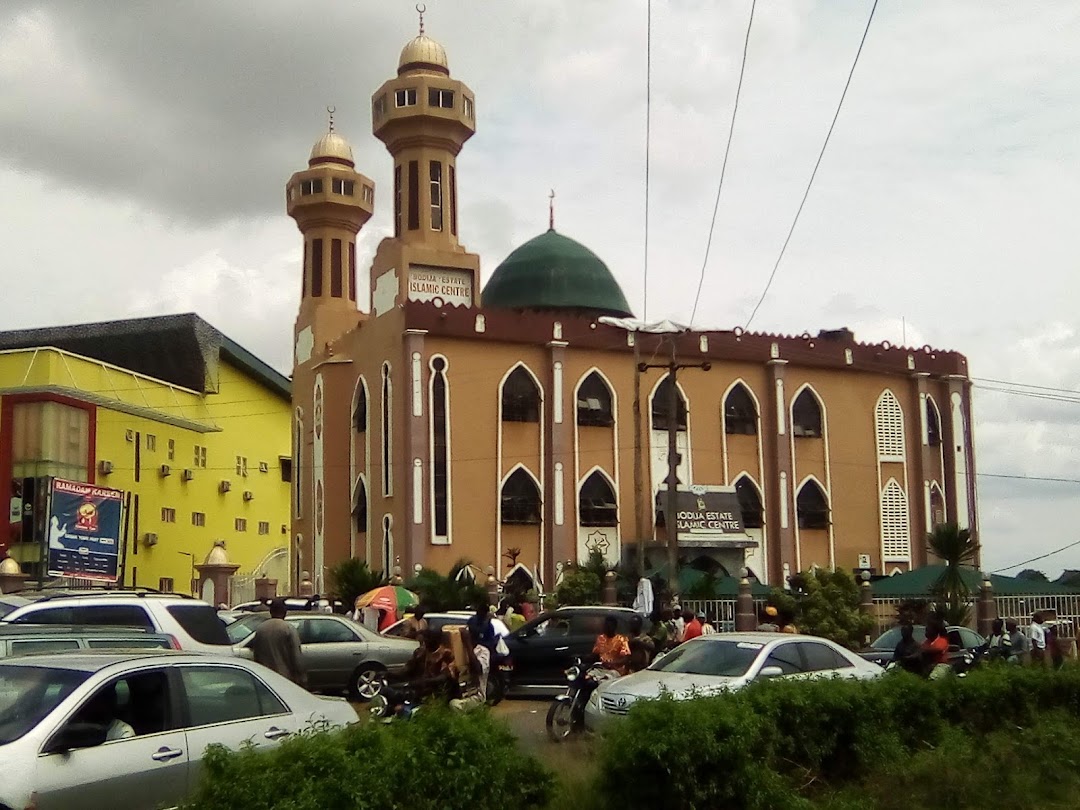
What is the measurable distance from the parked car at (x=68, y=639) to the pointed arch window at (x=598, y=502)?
25418 millimetres

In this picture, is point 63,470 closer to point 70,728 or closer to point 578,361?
point 578,361

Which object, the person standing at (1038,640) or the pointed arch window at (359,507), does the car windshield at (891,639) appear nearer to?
the person standing at (1038,640)

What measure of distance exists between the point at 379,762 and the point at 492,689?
9.98 m

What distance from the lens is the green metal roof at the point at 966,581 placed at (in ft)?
86.6

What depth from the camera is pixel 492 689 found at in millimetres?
16062

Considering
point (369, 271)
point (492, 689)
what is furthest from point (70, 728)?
point (369, 271)

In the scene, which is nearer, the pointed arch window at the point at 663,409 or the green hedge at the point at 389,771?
the green hedge at the point at 389,771

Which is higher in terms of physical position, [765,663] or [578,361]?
[578,361]

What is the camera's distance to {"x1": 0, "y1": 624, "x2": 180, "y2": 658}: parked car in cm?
1015

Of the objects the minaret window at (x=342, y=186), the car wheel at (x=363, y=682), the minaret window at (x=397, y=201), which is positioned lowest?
the car wheel at (x=363, y=682)

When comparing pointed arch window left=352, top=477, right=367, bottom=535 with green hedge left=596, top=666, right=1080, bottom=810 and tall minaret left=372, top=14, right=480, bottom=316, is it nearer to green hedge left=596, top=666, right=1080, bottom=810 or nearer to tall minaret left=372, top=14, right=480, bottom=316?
tall minaret left=372, top=14, right=480, bottom=316

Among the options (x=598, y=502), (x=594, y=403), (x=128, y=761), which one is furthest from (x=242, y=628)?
(x=594, y=403)

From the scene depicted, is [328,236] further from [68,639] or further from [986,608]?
[68,639]

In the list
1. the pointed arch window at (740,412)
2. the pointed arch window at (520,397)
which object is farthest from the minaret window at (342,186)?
the pointed arch window at (740,412)
